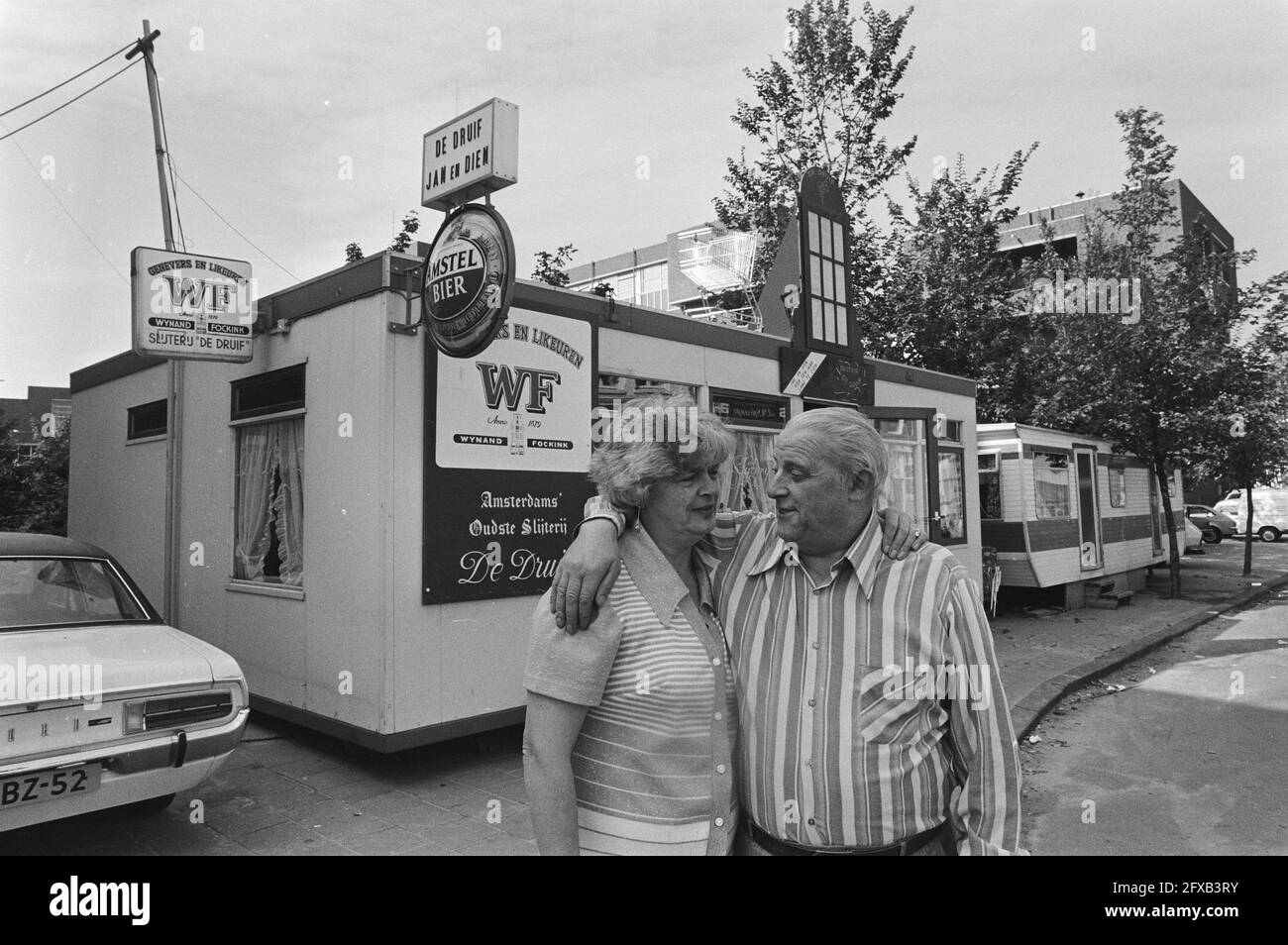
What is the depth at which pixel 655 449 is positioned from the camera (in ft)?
6.19

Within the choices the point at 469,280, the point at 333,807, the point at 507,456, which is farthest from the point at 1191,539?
the point at 333,807

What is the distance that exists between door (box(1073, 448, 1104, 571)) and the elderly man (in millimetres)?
14169

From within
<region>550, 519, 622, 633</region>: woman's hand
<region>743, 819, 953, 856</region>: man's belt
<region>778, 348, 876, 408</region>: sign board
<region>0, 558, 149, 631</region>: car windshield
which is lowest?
<region>743, 819, 953, 856</region>: man's belt

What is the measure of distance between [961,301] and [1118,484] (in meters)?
4.62

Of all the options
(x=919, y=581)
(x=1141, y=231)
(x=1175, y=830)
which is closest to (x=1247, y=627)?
(x=1141, y=231)

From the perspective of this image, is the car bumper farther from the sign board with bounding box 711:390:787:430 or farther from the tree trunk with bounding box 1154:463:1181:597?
the tree trunk with bounding box 1154:463:1181:597

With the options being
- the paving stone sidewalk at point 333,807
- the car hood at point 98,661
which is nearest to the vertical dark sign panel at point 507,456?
the paving stone sidewalk at point 333,807

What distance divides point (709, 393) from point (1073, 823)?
14.2 ft

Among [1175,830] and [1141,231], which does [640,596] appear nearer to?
[1175,830]

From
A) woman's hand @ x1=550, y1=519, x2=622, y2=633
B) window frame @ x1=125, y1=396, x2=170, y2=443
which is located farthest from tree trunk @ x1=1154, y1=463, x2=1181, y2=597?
woman's hand @ x1=550, y1=519, x2=622, y2=633

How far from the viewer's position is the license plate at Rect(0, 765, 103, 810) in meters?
3.47

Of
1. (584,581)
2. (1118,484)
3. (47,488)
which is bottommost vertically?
(584,581)

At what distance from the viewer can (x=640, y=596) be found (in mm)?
1818

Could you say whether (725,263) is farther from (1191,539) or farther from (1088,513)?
(1191,539)
